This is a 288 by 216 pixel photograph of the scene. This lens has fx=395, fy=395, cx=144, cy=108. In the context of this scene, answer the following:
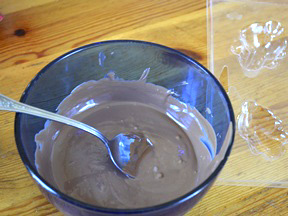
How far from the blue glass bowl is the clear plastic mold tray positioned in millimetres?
115

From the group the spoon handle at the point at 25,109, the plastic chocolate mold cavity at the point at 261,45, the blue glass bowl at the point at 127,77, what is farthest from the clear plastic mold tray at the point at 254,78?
the spoon handle at the point at 25,109

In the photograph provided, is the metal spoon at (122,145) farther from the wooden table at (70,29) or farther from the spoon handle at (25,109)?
the wooden table at (70,29)

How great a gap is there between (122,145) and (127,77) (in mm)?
139

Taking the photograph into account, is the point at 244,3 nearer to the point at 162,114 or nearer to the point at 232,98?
the point at 232,98

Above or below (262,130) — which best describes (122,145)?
above

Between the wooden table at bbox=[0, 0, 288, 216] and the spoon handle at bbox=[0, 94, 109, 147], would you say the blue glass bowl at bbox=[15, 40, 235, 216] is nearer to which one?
the spoon handle at bbox=[0, 94, 109, 147]

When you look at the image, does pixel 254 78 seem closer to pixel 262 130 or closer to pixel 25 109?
pixel 262 130

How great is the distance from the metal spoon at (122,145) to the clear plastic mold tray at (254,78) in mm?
142

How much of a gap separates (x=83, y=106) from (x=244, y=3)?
47 cm

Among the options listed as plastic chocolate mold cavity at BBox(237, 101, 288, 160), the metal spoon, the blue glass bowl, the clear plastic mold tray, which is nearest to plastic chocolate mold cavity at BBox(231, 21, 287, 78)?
the clear plastic mold tray

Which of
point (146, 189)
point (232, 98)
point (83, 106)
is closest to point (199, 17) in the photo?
point (232, 98)

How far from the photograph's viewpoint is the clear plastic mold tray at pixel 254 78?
2.13 feet

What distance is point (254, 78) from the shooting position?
0.79 m

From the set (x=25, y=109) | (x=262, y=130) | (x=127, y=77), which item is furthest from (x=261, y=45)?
(x=25, y=109)
